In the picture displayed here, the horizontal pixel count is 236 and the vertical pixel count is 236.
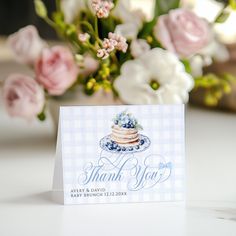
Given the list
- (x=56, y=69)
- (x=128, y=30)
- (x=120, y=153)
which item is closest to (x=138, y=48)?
(x=128, y=30)

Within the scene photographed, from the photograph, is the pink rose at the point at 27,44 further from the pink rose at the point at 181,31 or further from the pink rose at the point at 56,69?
the pink rose at the point at 181,31

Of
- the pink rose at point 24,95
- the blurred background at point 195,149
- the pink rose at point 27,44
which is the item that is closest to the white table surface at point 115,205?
the blurred background at point 195,149

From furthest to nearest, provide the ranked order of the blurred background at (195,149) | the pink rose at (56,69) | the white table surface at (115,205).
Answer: the pink rose at (56,69) < the blurred background at (195,149) < the white table surface at (115,205)

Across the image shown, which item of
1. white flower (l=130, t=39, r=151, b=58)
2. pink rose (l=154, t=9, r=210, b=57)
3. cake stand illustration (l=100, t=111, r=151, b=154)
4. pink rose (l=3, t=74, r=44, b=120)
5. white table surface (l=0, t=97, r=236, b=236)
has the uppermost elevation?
pink rose (l=154, t=9, r=210, b=57)

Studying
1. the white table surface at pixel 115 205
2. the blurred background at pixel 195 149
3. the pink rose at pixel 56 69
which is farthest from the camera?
the pink rose at pixel 56 69

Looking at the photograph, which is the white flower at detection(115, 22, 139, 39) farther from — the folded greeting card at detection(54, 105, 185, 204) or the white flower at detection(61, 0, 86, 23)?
the folded greeting card at detection(54, 105, 185, 204)

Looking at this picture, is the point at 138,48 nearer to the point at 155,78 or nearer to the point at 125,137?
the point at 155,78

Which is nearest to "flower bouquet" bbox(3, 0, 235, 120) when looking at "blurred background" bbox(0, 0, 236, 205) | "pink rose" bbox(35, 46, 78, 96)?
"pink rose" bbox(35, 46, 78, 96)

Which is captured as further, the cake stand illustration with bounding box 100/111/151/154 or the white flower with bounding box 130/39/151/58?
the white flower with bounding box 130/39/151/58
